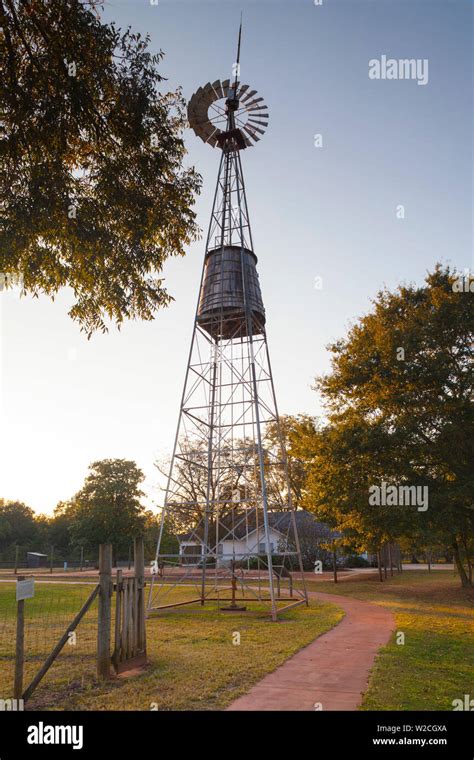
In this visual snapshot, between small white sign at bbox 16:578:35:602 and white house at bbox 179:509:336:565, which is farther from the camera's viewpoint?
white house at bbox 179:509:336:565

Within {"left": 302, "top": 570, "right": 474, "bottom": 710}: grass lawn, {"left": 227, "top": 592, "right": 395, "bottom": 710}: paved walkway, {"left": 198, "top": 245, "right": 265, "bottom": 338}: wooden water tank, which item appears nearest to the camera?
{"left": 227, "top": 592, "right": 395, "bottom": 710}: paved walkway

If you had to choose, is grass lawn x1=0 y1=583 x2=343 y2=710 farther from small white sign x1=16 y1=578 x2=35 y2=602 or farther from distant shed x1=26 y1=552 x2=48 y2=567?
distant shed x1=26 y1=552 x2=48 y2=567

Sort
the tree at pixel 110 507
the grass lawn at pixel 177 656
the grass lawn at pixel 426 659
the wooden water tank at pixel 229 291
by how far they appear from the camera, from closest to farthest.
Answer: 1. the grass lawn at pixel 426 659
2. the grass lawn at pixel 177 656
3. the wooden water tank at pixel 229 291
4. the tree at pixel 110 507

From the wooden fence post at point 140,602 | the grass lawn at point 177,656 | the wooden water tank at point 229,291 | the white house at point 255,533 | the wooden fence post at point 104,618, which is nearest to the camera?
the grass lawn at point 177,656

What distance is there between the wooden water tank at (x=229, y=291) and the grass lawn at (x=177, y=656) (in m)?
10.1

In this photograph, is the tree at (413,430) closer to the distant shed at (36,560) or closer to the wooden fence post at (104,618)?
the wooden fence post at (104,618)

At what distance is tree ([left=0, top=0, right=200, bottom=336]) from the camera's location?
8.94 m

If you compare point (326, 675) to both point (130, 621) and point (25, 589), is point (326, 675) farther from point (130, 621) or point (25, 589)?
point (25, 589)

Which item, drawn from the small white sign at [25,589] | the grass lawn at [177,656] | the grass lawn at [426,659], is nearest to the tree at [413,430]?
the grass lawn at [426,659]

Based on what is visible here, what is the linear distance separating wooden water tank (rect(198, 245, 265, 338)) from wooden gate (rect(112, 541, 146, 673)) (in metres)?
11.5

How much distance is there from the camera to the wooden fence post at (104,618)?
8.66m

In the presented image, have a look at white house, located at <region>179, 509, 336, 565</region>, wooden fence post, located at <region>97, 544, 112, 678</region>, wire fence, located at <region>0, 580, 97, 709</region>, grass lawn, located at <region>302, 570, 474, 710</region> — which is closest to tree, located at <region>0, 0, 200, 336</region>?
wooden fence post, located at <region>97, 544, 112, 678</region>
